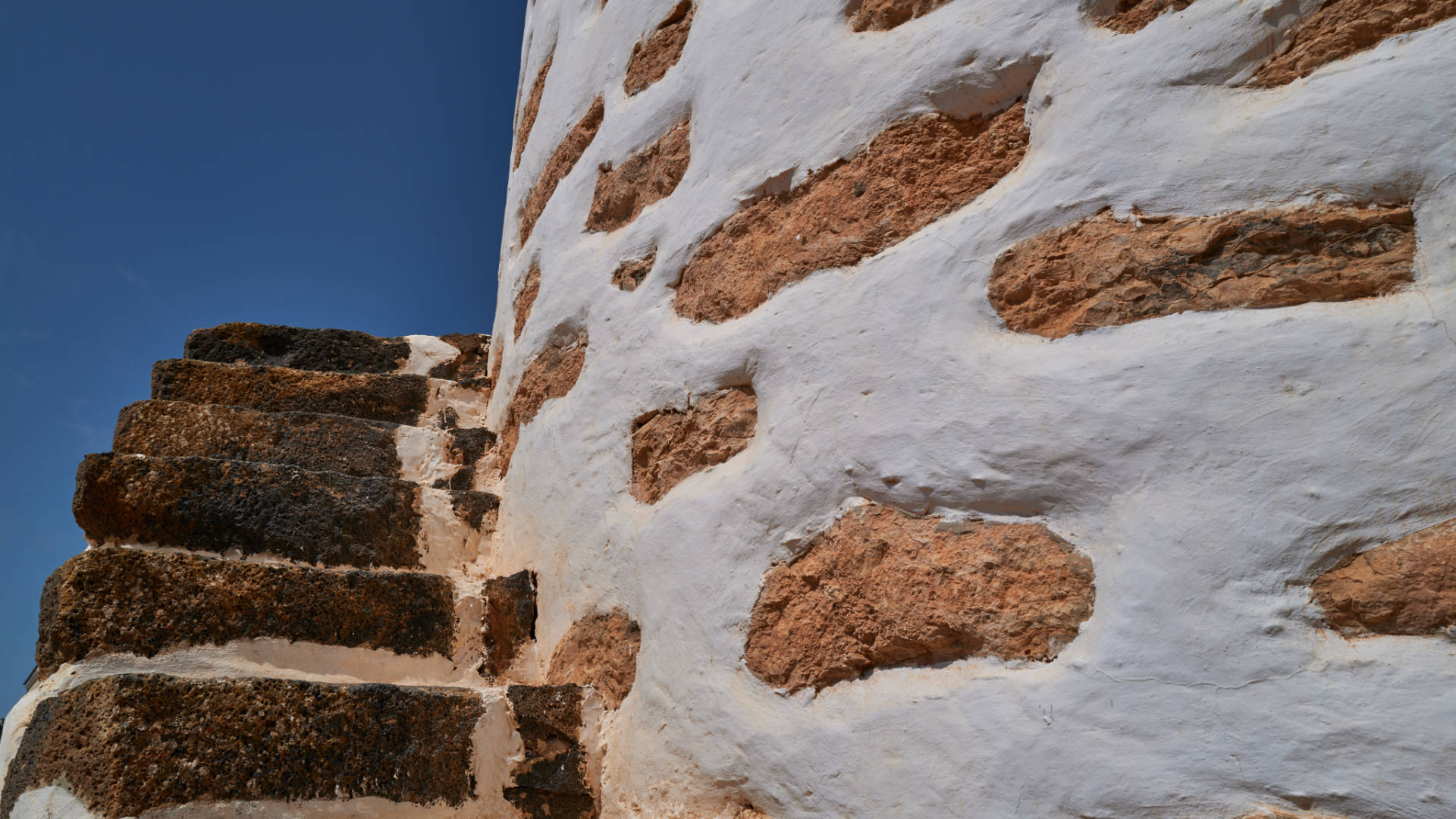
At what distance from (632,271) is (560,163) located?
1.71ft

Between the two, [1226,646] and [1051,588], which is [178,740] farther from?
[1226,646]

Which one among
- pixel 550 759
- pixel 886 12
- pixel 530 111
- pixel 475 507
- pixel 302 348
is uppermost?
pixel 530 111

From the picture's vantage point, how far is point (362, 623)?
129 cm

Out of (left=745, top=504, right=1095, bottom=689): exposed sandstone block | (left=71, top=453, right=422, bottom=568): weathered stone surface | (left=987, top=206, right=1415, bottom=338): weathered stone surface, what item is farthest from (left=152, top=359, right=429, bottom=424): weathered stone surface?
(left=987, top=206, right=1415, bottom=338): weathered stone surface

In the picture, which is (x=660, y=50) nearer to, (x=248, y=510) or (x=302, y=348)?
(x=248, y=510)

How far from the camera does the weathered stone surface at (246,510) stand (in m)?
1.30

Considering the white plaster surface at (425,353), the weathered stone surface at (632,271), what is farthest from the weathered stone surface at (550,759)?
the white plaster surface at (425,353)

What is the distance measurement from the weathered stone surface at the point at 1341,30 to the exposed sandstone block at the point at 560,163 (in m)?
1.10

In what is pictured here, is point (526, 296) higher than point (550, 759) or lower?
higher

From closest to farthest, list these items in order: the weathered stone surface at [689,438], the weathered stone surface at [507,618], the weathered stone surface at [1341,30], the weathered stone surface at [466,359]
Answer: the weathered stone surface at [1341,30], the weathered stone surface at [689,438], the weathered stone surface at [507,618], the weathered stone surface at [466,359]

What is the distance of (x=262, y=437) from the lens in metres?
1.65

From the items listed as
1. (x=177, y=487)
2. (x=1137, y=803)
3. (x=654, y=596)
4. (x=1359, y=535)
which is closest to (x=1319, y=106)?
(x=1359, y=535)

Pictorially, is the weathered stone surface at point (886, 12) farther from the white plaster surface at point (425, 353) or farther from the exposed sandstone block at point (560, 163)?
the white plaster surface at point (425, 353)

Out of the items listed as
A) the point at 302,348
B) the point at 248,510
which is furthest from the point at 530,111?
the point at 248,510
